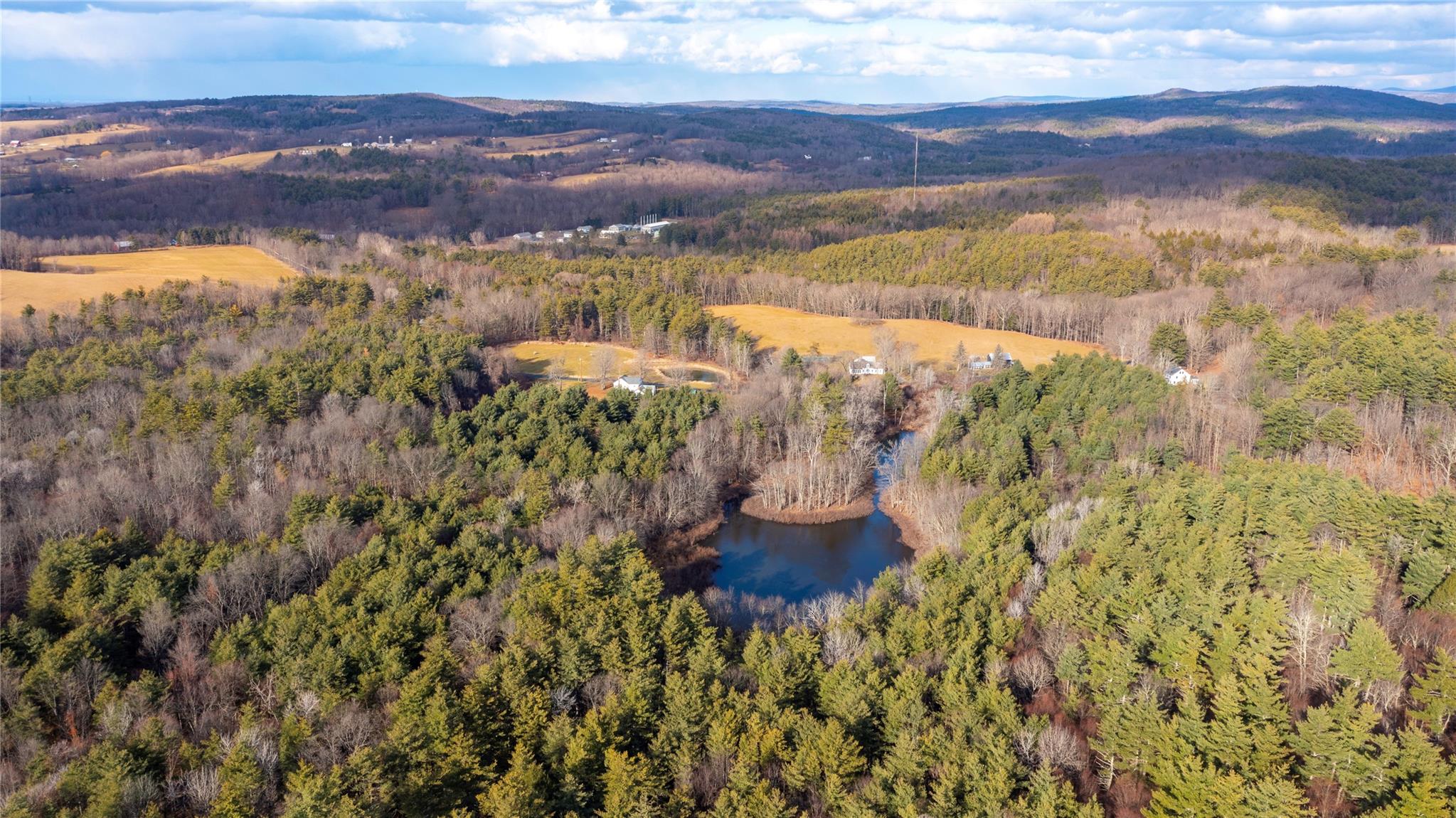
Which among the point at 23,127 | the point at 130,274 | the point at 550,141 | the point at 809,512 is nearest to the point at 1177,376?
the point at 809,512

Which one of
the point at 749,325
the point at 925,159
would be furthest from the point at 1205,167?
the point at 749,325

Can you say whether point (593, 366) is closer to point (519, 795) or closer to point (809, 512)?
point (809, 512)

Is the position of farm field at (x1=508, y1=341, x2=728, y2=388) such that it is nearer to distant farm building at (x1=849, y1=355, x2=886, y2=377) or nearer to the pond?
distant farm building at (x1=849, y1=355, x2=886, y2=377)

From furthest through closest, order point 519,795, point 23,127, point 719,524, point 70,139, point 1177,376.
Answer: point 23,127
point 70,139
point 1177,376
point 719,524
point 519,795

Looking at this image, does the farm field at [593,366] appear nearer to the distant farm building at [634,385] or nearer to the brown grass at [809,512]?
the distant farm building at [634,385]

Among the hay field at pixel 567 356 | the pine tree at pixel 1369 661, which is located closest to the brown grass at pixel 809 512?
the hay field at pixel 567 356
